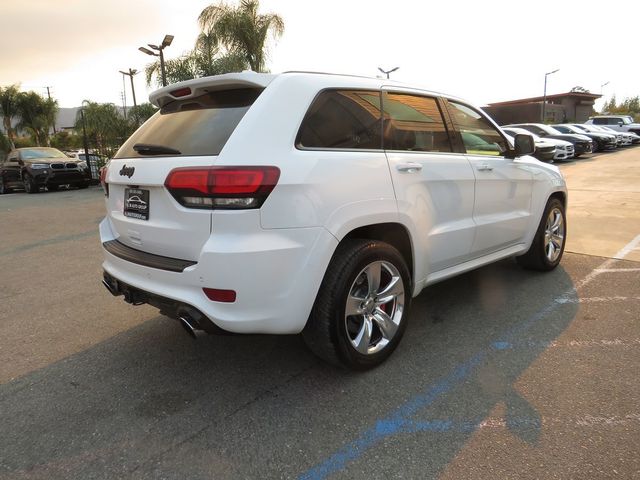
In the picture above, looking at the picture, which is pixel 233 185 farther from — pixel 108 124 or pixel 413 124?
pixel 108 124

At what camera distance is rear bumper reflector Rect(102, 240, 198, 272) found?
102 inches

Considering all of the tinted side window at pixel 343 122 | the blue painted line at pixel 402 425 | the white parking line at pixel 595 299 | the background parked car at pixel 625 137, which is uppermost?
the tinted side window at pixel 343 122

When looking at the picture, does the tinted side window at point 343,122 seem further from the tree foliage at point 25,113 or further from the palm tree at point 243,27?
the tree foliage at point 25,113

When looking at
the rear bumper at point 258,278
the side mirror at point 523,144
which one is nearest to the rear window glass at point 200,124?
Answer: the rear bumper at point 258,278

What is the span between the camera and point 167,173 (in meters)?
2.60

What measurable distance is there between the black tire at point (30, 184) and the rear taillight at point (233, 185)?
1635cm

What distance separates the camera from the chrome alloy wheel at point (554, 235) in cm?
487

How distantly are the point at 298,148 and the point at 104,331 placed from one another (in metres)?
2.31

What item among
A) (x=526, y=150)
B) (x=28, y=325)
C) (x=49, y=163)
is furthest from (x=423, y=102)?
(x=49, y=163)

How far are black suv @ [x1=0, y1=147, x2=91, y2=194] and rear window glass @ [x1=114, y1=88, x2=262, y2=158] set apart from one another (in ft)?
Result: 49.5

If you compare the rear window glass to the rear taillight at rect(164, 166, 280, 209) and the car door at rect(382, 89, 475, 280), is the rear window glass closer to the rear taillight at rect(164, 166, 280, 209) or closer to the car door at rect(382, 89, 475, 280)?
the rear taillight at rect(164, 166, 280, 209)

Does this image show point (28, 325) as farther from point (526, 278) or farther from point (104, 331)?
point (526, 278)

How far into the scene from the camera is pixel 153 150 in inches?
112

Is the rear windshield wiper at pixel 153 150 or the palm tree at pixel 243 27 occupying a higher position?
the palm tree at pixel 243 27
